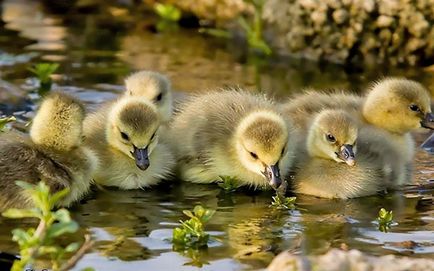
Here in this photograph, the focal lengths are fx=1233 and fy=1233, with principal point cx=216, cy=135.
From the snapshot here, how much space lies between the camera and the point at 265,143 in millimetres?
5457

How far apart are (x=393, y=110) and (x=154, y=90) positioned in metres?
1.25

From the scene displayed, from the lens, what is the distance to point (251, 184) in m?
5.80

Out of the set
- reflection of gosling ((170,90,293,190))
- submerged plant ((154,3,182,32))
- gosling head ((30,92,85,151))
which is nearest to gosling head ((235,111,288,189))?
reflection of gosling ((170,90,293,190))

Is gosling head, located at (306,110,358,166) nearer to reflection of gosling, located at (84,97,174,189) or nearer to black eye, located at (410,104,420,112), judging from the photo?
black eye, located at (410,104,420,112)

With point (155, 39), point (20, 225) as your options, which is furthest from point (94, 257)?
point (155, 39)

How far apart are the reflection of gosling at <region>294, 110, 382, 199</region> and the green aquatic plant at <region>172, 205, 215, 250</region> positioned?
3.18 feet

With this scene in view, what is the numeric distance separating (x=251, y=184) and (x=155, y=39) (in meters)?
4.18

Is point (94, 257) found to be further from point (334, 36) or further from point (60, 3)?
point (60, 3)

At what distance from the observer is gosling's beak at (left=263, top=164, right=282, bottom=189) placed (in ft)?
17.8

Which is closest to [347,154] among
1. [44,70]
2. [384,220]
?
[384,220]

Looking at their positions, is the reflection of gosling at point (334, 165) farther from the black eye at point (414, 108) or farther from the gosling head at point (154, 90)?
the gosling head at point (154, 90)

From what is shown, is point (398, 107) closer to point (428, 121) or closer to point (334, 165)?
point (428, 121)

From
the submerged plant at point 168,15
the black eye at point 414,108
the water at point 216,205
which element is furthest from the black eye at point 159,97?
the submerged plant at point 168,15

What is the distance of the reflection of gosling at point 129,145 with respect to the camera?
5543 millimetres
